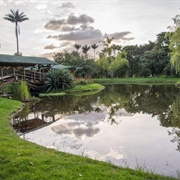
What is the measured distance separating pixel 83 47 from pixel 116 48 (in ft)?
65.6

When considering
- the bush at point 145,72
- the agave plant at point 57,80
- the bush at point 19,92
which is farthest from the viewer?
the bush at point 145,72

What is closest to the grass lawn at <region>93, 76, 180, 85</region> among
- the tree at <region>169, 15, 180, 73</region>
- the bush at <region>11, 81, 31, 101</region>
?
the tree at <region>169, 15, 180, 73</region>

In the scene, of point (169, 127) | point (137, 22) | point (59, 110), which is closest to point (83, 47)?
point (137, 22)

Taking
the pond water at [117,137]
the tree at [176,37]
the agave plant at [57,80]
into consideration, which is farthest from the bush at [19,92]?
the tree at [176,37]

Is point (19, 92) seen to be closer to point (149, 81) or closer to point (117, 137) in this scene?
point (117, 137)

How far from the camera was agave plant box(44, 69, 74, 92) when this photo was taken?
85.1 feet

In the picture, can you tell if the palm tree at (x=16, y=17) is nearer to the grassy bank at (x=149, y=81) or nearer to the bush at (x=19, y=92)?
the grassy bank at (x=149, y=81)

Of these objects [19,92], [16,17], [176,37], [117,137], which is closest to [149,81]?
[176,37]

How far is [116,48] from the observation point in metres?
56.2

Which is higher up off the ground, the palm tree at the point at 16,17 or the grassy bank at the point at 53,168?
the palm tree at the point at 16,17

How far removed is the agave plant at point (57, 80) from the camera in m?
26.0

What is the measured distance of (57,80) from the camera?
1021 inches

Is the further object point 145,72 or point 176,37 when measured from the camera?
point 145,72

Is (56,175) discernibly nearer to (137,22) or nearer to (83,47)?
(137,22)
